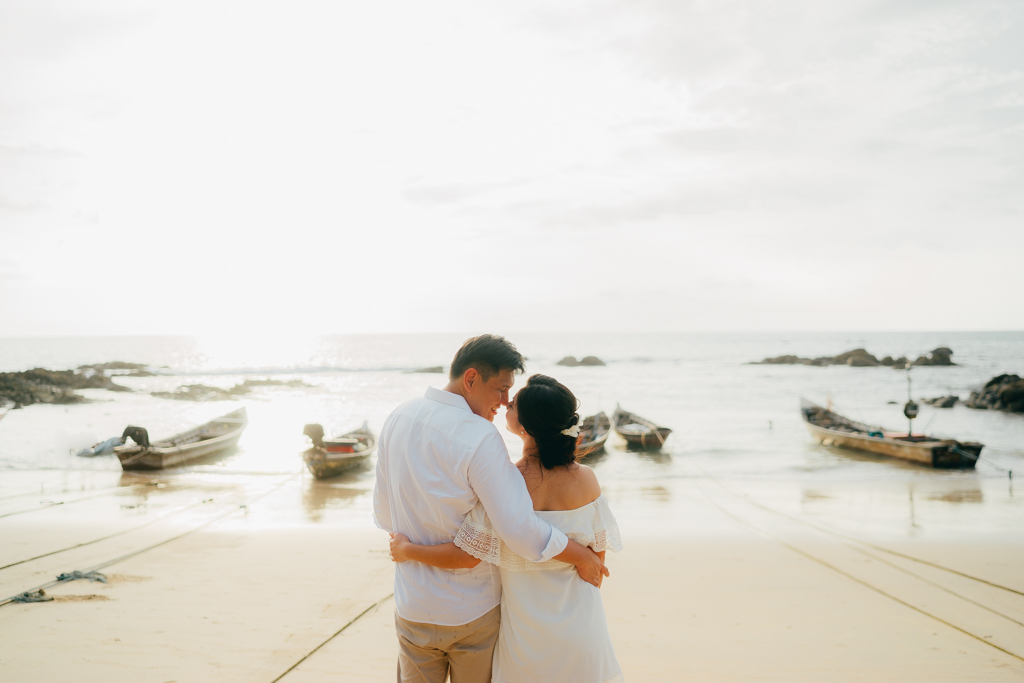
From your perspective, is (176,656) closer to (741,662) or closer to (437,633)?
(437,633)

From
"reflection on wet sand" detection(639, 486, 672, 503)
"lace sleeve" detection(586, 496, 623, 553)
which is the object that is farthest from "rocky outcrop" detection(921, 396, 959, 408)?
"lace sleeve" detection(586, 496, 623, 553)

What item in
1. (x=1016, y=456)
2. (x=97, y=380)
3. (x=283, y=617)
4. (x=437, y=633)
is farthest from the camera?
(x=97, y=380)

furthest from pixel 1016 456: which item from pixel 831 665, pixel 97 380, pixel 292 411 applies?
pixel 97 380

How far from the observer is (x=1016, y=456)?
16.5 m

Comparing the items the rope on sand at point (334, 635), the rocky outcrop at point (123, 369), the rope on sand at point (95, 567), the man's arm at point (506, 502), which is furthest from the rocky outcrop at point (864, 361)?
the man's arm at point (506, 502)

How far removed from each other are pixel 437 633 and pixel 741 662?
3458 mm

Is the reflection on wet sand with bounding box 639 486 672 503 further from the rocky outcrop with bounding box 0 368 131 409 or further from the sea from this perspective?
the rocky outcrop with bounding box 0 368 131 409

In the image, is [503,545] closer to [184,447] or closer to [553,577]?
[553,577]

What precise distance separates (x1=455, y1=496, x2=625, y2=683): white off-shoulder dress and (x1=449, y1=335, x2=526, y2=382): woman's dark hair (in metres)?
0.56

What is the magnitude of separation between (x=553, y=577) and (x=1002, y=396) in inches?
1351

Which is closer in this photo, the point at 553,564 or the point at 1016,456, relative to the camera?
the point at 553,564

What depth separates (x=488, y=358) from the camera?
2014 millimetres

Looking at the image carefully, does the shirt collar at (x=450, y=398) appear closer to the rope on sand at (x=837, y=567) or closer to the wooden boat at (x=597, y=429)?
the rope on sand at (x=837, y=567)

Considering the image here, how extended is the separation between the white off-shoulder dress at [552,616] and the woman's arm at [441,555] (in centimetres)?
18
